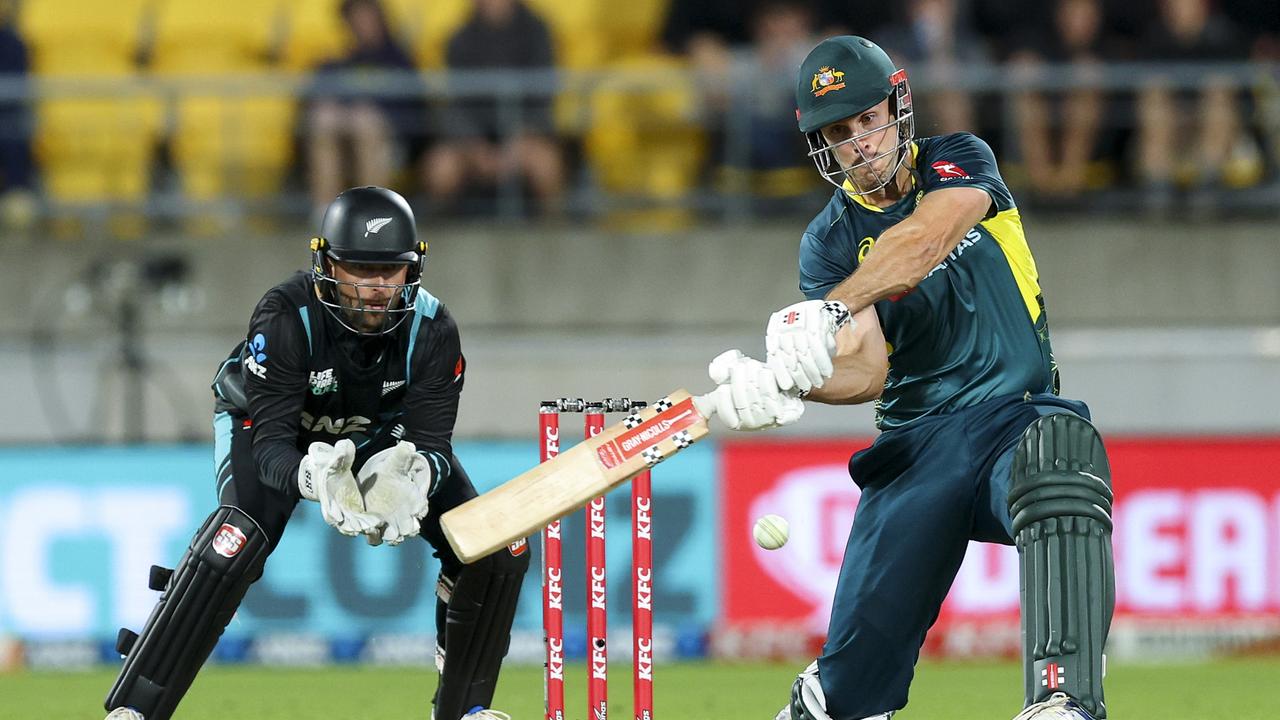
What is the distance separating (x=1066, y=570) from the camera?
4.44m

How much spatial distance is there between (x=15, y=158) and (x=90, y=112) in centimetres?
55

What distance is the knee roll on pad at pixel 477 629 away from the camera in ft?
19.2

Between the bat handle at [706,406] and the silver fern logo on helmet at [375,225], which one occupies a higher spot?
the silver fern logo on helmet at [375,225]

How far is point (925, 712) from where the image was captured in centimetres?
759

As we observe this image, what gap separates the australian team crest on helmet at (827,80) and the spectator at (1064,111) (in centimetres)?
655

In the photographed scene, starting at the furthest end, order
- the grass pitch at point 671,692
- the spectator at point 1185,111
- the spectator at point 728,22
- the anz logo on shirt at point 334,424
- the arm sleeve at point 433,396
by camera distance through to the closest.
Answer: the spectator at point 728,22, the spectator at point 1185,111, the grass pitch at point 671,692, the anz logo on shirt at point 334,424, the arm sleeve at point 433,396

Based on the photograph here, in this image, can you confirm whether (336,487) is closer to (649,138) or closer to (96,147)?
(649,138)

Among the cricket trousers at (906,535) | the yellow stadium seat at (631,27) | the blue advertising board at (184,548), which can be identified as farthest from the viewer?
the yellow stadium seat at (631,27)

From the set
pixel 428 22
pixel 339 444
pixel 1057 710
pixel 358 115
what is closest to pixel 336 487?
pixel 339 444

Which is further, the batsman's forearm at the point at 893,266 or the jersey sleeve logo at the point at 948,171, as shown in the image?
the jersey sleeve logo at the point at 948,171

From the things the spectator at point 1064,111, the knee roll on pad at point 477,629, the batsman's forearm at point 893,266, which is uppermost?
the spectator at point 1064,111

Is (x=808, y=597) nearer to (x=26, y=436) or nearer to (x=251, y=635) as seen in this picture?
(x=251, y=635)

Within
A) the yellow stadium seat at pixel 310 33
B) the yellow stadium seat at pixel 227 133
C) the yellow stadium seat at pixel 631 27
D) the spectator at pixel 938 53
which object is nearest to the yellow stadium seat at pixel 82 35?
Result: the yellow stadium seat at pixel 227 133

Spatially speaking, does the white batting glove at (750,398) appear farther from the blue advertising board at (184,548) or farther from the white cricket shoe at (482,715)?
the blue advertising board at (184,548)
